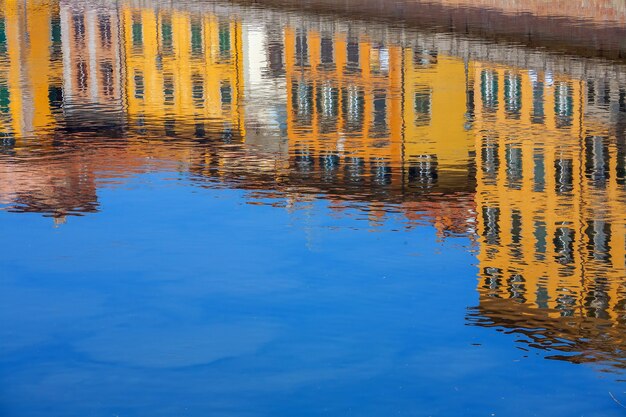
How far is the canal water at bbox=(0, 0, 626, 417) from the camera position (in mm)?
13078

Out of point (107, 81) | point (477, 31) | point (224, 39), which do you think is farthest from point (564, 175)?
point (224, 39)

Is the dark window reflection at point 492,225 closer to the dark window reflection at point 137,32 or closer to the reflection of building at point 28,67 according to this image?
the reflection of building at point 28,67

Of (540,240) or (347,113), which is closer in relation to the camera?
(540,240)

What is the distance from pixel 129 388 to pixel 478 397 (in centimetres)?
258

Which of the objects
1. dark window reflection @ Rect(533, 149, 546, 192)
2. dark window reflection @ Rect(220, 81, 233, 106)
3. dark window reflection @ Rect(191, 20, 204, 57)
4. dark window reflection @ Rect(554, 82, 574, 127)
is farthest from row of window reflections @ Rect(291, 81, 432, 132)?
dark window reflection @ Rect(191, 20, 204, 57)

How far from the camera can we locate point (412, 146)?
2678cm

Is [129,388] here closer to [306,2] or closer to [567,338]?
[567,338]

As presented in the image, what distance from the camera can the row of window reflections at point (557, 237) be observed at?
17328 millimetres

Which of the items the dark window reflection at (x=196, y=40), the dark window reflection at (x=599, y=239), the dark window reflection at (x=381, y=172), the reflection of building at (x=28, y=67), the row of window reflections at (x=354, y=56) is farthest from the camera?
the dark window reflection at (x=196, y=40)

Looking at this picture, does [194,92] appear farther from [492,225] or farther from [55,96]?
[492,225]

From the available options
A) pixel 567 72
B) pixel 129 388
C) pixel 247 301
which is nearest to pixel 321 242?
pixel 247 301

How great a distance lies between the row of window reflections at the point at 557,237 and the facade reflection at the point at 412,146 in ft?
0.13

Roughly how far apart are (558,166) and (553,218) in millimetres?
3652

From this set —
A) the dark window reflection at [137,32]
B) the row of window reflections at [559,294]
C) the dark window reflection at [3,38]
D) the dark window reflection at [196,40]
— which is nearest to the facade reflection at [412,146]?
the row of window reflections at [559,294]
